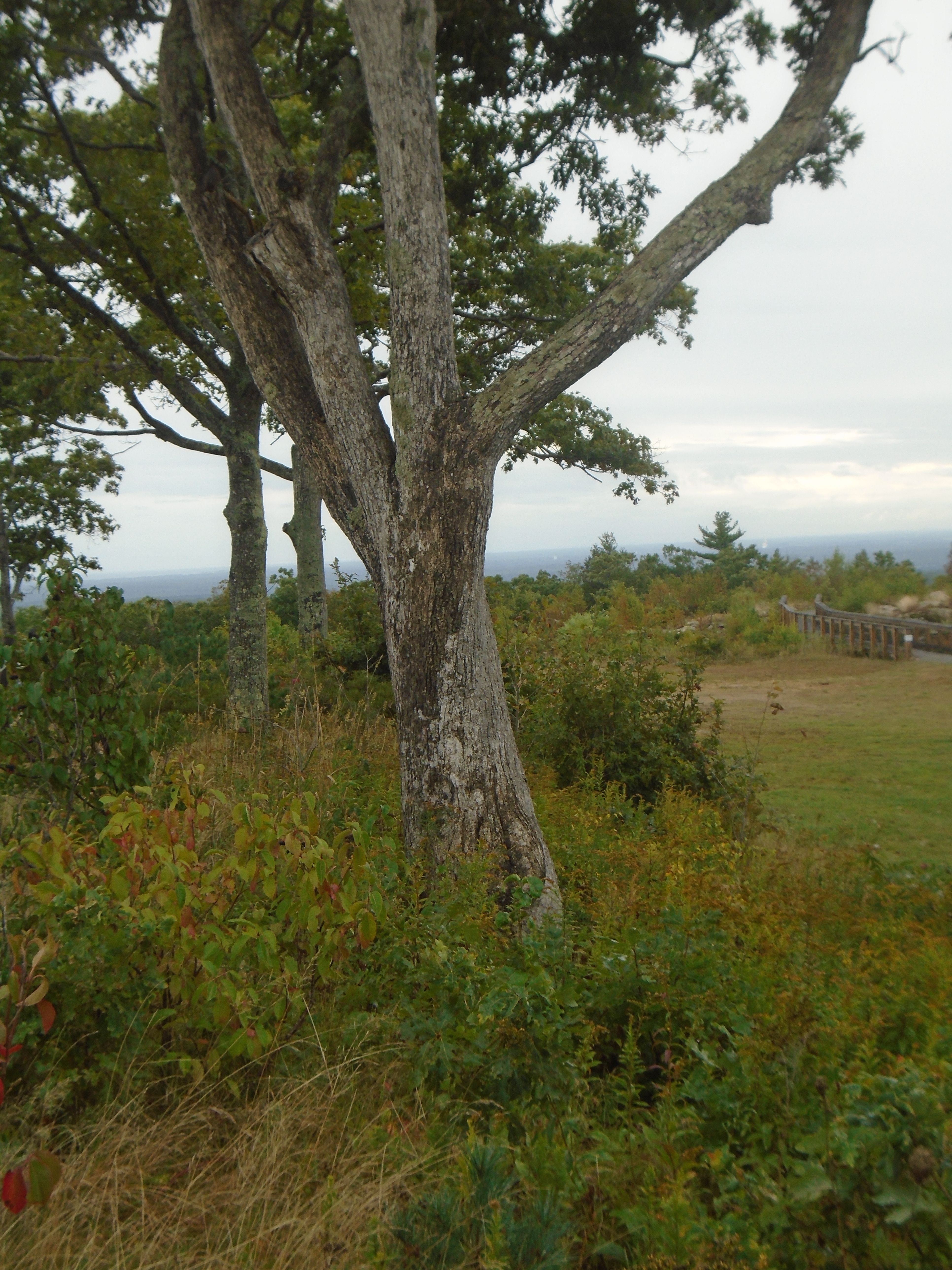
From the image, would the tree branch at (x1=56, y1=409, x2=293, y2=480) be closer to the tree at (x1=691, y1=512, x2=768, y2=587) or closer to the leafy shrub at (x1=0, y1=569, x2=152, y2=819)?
the leafy shrub at (x1=0, y1=569, x2=152, y2=819)

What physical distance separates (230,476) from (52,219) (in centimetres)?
322

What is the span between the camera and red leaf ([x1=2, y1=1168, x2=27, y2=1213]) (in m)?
1.89

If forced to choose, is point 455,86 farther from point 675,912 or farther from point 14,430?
point 14,430

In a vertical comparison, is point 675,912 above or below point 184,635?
below

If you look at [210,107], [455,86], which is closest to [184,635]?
[210,107]

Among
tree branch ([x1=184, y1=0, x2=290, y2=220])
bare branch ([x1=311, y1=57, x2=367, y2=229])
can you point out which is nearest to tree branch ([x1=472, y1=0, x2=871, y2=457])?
bare branch ([x1=311, y1=57, x2=367, y2=229])

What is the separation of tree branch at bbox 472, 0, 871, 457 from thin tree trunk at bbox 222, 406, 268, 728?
5.52 metres

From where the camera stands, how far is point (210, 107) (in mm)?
7758

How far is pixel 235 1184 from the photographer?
2445mm

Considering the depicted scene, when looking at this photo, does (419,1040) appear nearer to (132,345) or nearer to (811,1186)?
(811,1186)

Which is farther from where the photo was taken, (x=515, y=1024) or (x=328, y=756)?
(x=328, y=756)

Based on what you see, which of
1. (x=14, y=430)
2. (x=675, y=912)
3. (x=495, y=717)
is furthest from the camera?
(x=14, y=430)

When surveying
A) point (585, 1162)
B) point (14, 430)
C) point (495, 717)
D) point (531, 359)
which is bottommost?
point (585, 1162)

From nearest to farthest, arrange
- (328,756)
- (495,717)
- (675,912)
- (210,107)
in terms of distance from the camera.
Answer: (675,912) → (495,717) → (328,756) → (210,107)
